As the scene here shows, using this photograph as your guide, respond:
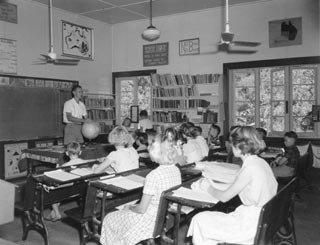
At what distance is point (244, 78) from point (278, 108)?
37.4 inches

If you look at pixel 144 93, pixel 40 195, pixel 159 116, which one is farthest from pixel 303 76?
pixel 40 195

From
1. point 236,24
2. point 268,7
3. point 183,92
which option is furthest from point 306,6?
point 183,92

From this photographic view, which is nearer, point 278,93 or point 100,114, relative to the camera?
point 278,93

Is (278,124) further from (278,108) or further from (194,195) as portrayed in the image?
(194,195)

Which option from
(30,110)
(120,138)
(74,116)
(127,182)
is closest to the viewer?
(127,182)

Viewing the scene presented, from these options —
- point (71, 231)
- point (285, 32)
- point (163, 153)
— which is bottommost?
point (71, 231)

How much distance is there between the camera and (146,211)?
8.87ft

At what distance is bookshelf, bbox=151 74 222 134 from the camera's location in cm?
775

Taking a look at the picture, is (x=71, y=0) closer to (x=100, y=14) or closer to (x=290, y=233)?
(x=100, y=14)

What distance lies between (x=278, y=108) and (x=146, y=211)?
5.18 metres

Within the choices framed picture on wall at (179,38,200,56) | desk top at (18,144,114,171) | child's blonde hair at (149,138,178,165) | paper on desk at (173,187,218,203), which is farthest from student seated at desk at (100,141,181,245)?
framed picture on wall at (179,38,200,56)

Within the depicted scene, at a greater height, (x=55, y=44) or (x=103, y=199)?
(x=55, y=44)

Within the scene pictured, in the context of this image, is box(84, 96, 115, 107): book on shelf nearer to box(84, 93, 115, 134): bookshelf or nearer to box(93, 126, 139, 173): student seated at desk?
box(84, 93, 115, 134): bookshelf

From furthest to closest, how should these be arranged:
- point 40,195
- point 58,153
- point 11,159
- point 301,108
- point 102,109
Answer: point 102,109 < point 301,108 < point 11,159 < point 58,153 < point 40,195
